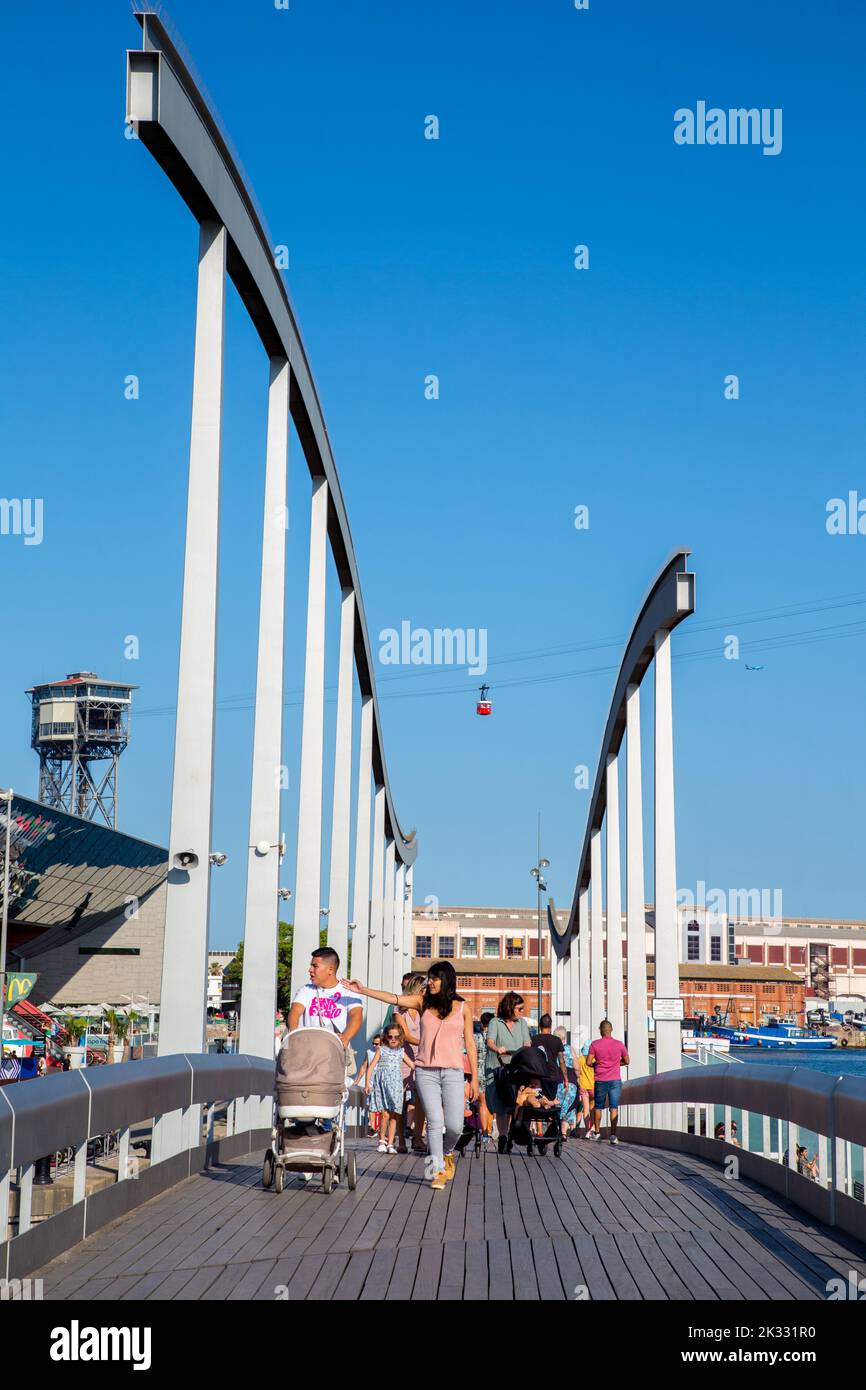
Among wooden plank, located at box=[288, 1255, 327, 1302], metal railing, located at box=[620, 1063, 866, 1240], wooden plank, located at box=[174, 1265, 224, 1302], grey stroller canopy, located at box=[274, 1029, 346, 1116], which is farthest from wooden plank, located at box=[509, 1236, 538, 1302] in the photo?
grey stroller canopy, located at box=[274, 1029, 346, 1116]

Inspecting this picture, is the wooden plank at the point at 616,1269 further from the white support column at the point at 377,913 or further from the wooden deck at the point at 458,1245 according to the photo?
the white support column at the point at 377,913

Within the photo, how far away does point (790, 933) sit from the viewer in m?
183

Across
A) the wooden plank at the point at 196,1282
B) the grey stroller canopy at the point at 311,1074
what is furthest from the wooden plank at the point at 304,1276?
the grey stroller canopy at the point at 311,1074

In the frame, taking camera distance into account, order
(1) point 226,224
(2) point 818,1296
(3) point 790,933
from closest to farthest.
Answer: (2) point 818,1296, (1) point 226,224, (3) point 790,933

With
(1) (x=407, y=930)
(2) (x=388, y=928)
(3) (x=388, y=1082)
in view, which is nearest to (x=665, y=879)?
(3) (x=388, y=1082)

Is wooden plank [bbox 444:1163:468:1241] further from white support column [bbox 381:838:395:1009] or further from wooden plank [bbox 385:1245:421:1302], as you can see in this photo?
white support column [bbox 381:838:395:1009]

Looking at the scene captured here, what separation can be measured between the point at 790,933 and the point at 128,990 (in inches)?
4456

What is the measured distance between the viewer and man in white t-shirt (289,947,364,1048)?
10.4 m

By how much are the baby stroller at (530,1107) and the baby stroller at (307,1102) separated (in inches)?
180

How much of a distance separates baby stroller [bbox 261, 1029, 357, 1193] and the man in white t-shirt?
539mm

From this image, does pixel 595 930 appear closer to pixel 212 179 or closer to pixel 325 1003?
pixel 212 179

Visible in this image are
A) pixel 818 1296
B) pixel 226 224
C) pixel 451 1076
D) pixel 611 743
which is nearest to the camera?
pixel 818 1296
